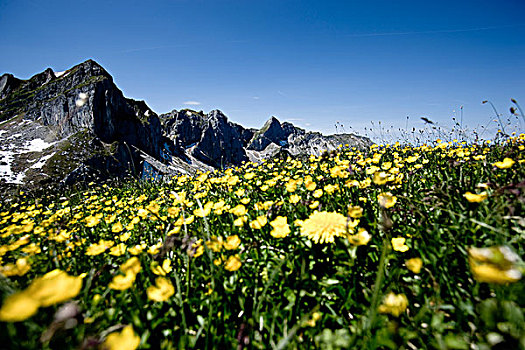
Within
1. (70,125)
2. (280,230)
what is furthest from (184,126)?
(280,230)

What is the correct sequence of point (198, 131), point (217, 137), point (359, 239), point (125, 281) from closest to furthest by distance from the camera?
point (125, 281), point (359, 239), point (198, 131), point (217, 137)

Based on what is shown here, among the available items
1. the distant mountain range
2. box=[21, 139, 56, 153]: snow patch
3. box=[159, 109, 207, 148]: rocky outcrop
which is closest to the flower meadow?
the distant mountain range

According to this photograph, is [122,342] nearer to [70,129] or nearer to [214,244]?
[214,244]

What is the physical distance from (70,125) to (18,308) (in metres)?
114

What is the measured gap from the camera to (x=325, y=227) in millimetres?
1986

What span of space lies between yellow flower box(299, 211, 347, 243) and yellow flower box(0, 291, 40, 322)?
162cm

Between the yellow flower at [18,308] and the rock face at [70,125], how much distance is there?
6990cm

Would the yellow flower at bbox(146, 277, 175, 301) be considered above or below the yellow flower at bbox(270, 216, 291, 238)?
below

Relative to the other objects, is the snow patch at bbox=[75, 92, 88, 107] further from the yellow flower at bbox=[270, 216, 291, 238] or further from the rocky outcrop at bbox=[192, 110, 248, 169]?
the yellow flower at bbox=[270, 216, 291, 238]

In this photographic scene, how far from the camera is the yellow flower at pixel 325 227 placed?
1.94 metres

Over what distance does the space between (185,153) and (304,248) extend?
6235 inches

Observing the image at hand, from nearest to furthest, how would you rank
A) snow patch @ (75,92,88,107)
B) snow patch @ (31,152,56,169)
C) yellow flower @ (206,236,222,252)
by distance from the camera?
yellow flower @ (206,236,222,252), snow patch @ (31,152,56,169), snow patch @ (75,92,88,107)

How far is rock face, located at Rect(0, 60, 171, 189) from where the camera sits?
68625 millimetres

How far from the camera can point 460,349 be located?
108 centimetres
